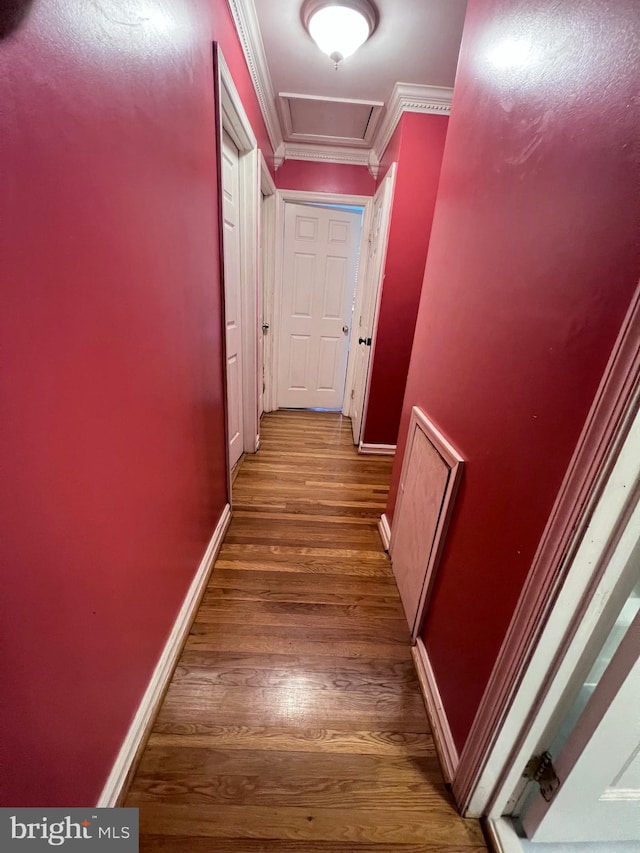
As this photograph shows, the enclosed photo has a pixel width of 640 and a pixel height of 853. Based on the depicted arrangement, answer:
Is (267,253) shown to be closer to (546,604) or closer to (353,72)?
(353,72)

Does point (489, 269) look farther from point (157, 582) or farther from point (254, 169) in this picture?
point (254, 169)

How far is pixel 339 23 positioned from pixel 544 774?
111 inches

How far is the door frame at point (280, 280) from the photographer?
3.05 m

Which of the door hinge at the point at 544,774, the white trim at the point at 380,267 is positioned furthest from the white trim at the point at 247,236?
the door hinge at the point at 544,774

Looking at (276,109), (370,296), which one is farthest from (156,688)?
(276,109)

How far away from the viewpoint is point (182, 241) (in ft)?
3.57

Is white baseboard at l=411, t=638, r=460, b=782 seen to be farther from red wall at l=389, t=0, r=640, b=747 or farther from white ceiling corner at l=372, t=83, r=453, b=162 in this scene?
white ceiling corner at l=372, t=83, r=453, b=162

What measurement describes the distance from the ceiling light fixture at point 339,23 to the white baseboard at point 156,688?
97.1 inches

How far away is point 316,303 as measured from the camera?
11.5ft

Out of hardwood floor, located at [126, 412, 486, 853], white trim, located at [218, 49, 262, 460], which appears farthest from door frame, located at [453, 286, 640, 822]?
white trim, located at [218, 49, 262, 460]

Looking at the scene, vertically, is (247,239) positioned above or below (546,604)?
above

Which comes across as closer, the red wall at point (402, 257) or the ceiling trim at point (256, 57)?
the ceiling trim at point (256, 57)

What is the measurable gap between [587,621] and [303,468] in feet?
6.93

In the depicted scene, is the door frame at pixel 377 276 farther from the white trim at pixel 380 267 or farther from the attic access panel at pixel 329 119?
the attic access panel at pixel 329 119
